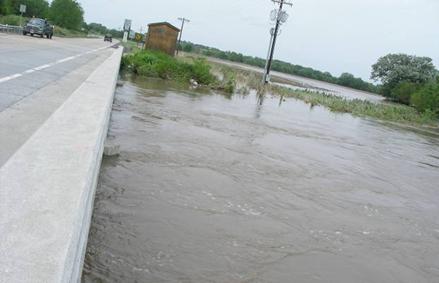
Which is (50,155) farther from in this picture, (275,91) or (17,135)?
(275,91)

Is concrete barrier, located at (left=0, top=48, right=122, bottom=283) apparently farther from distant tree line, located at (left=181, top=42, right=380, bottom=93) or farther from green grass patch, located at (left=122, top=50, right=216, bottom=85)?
distant tree line, located at (left=181, top=42, right=380, bottom=93)

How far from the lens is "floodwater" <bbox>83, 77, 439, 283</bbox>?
504cm

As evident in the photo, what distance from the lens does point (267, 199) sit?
25.3 feet

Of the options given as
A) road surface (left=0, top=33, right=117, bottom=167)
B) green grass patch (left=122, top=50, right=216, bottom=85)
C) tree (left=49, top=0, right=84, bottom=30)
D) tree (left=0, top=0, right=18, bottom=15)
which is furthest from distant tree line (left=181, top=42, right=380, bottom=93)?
road surface (left=0, top=33, right=117, bottom=167)

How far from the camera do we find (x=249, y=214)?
268 inches

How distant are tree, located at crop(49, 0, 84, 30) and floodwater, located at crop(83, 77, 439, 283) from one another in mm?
113290

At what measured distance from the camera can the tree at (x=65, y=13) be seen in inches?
4614

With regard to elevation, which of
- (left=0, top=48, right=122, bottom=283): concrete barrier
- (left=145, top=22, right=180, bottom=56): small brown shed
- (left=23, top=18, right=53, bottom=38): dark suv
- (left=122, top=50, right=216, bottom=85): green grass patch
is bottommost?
(left=0, top=48, right=122, bottom=283): concrete barrier

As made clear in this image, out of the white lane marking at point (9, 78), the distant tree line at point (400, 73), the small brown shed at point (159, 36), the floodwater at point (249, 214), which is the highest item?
the distant tree line at point (400, 73)

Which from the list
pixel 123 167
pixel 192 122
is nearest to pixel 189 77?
pixel 192 122

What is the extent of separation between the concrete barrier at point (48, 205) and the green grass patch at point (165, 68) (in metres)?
25.8

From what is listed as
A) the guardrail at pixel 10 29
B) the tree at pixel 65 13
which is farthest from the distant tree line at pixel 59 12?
the guardrail at pixel 10 29

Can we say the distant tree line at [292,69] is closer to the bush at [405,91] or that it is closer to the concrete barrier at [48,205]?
the bush at [405,91]

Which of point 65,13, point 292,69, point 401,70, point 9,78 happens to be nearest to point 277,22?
point 9,78
